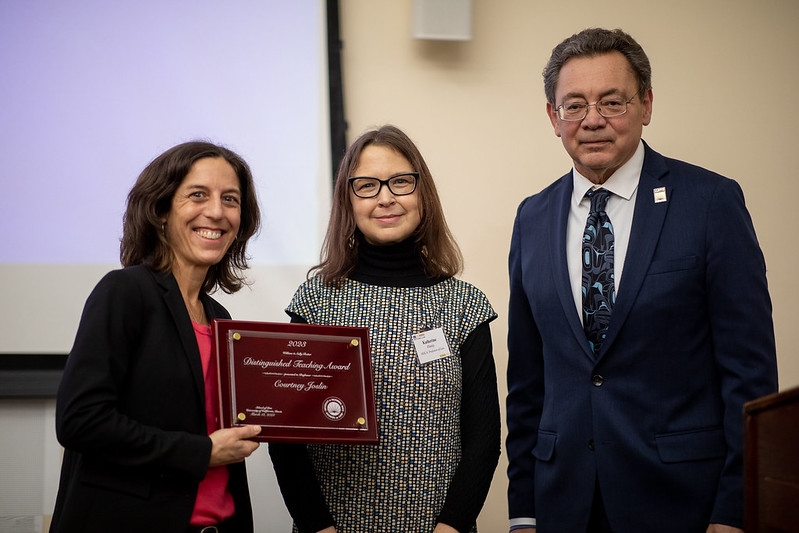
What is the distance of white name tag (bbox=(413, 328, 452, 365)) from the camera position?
7.16 ft

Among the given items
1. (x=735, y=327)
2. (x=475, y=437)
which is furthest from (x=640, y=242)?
(x=475, y=437)

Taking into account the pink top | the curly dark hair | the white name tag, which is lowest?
the pink top

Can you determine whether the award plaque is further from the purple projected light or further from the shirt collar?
the purple projected light

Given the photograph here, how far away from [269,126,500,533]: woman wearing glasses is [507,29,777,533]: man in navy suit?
188mm

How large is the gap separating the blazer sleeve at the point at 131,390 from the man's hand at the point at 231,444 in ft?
0.07

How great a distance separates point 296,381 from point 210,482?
0.30 metres

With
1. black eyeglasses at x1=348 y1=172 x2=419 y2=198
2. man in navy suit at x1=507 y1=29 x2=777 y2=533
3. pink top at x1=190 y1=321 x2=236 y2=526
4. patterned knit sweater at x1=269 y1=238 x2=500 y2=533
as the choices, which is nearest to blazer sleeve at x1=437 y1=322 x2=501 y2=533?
patterned knit sweater at x1=269 y1=238 x2=500 y2=533

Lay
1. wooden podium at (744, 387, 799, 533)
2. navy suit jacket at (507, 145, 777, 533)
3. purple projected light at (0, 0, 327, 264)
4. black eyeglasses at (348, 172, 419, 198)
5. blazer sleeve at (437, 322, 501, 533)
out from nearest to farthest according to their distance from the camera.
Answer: wooden podium at (744, 387, 799, 533) → navy suit jacket at (507, 145, 777, 533) → blazer sleeve at (437, 322, 501, 533) → black eyeglasses at (348, 172, 419, 198) → purple projected light at (0, 0, 327, 264)

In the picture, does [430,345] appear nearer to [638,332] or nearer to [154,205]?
[638,332]

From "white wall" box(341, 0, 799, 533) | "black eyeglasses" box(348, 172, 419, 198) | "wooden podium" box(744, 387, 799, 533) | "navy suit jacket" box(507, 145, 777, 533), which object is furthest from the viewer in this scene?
"white wall" box(341, 0, 799, 533)

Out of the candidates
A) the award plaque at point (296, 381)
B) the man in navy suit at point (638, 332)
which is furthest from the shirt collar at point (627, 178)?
the award plaque at point (296, 381)

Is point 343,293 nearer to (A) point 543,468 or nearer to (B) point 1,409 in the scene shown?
(A) point 543,468

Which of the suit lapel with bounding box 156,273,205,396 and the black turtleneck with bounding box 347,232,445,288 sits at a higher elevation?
the black turtleneck with bounding box 347,232,445,288

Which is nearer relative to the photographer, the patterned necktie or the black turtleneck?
the patterned necktie
